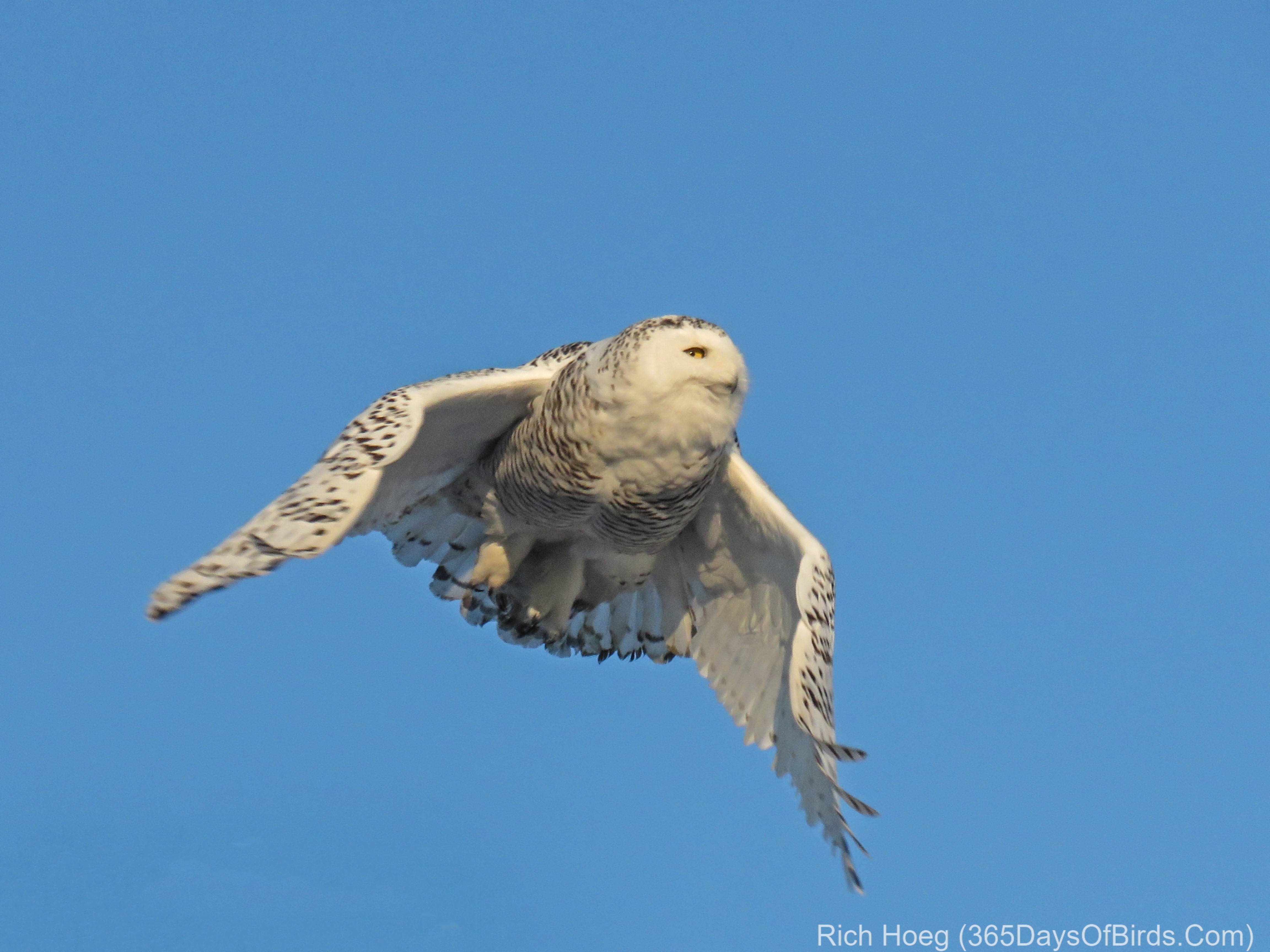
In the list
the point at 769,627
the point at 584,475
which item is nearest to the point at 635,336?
the point at 584,475

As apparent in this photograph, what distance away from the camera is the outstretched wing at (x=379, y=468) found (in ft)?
31.7

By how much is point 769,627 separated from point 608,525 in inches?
77.8

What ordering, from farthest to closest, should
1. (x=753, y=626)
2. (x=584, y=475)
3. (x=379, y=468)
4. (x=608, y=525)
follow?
1. (x=753, y=626)
2. (x=608, y=525)
3. (x=584, y=475)
4. (x=379, y=468)

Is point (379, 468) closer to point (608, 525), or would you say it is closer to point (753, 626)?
point (608, 525)

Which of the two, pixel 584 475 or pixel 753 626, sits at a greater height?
pixel 753 626

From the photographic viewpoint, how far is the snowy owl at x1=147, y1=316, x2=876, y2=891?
1045 cm

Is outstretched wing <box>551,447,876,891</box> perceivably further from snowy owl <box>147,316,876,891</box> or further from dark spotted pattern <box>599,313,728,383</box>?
dark spotted pattern <box>599,313,728,383</box>

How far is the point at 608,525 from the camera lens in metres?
11.5

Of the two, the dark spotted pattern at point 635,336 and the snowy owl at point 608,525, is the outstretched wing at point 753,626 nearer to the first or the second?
the snowy owl at point 608,525

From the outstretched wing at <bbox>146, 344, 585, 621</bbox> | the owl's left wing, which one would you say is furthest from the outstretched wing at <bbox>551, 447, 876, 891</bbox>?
the outstretched wing at <bbox>146, 344, 585, 621</bbox>

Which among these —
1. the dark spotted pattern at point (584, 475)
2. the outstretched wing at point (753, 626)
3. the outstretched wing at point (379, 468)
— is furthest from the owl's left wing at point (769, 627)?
the outstretched wing at point (379, 468)

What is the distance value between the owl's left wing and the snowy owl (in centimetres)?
2

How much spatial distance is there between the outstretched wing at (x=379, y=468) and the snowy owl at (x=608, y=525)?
0.02 m

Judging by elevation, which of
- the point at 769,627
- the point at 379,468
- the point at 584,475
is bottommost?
the point at 379,468
